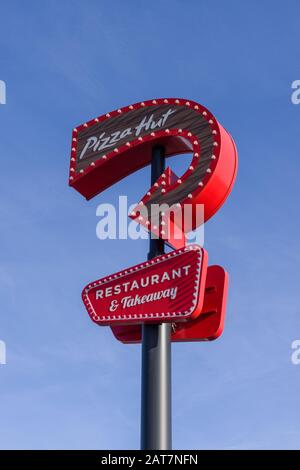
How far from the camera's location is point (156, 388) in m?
9.78

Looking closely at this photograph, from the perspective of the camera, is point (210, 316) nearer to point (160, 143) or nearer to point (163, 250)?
point (163, 250)

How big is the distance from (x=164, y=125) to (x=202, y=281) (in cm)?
244

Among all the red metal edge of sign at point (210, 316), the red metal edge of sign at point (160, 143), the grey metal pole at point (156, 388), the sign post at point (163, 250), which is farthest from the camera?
the red metal edge of sign at point (160, 143)

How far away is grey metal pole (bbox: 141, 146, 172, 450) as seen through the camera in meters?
9.48

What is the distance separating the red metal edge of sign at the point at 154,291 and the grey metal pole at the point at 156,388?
25 cm

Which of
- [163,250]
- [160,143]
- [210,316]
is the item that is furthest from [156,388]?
[160,143]

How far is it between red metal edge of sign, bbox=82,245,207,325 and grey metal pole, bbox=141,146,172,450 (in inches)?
10.0

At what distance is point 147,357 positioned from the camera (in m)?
10.0

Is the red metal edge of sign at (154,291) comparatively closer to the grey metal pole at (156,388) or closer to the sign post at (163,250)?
the sign post at (163,250)

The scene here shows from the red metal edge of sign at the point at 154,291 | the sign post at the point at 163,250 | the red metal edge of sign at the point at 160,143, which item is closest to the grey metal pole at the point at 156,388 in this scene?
the sign post at the point at 163,250

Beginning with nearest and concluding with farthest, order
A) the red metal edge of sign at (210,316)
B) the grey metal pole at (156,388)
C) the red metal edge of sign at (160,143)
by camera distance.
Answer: the grey metal pole at (156,388), the red metal edge of sign at (210,316), the red metal edge of sign at (160,143)

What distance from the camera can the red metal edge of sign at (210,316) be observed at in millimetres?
10227

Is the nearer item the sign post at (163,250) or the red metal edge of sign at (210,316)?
the sign post at (163,250)
